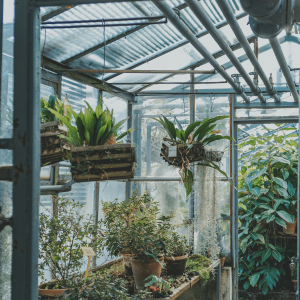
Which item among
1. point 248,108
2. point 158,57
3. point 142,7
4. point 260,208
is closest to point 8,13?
point 142,7

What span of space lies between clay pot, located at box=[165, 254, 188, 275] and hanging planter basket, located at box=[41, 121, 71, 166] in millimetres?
1837

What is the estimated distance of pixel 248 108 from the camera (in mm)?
4695

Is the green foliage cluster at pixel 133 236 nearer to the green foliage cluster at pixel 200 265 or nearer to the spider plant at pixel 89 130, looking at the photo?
the green foliage cluster at pixel 200 265

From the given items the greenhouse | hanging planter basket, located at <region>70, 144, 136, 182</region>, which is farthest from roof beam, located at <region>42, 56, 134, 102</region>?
hanging planter basket, located at <region>70, 144, 136, 182</region>

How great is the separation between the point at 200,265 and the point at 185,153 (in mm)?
1568

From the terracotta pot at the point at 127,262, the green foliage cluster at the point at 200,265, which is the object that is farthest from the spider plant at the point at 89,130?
the green foliage cluster at the point at 200,265

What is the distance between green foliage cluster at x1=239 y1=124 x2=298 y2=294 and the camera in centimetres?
498

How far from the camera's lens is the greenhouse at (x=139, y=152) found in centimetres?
116

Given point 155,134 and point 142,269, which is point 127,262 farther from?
point 155,134

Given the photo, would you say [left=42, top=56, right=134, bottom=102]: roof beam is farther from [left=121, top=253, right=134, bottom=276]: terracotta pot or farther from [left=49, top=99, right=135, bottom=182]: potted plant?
[left=121, top=253, right=134, bottom=276]: terracotta pot

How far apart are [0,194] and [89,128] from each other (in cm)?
114

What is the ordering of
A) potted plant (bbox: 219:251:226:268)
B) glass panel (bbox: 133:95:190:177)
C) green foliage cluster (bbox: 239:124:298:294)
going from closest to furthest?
potted plant (bbox: 219:251:226:268) < glass panel (bbox: 133:95:190:177) < green foliage cluster (bbox: 239:124:298:294)

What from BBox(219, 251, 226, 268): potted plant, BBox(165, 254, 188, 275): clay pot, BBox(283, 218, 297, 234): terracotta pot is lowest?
BBox(219, 251, 226, 268): potted plant

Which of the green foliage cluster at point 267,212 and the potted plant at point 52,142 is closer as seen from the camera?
the potted plant at point 52,142
